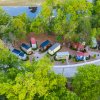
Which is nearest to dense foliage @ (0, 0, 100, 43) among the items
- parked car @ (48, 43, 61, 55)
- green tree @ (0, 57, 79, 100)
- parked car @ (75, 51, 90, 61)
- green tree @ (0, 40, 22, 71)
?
parked car @ (48, 43, 61, 55)

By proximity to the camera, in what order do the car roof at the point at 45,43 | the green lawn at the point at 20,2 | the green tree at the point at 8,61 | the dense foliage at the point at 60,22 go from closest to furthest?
the green tree at the point at 8,61 → the dense foliage at the point at 60,22 → the car roof at the point at 45,43 → the green lawn at the point at 20,2

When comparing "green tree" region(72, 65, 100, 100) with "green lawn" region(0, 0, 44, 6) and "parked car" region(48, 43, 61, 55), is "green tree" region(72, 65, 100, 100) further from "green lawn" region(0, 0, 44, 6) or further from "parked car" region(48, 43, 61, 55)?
"green lawn" region(0, 0, 44, 6)

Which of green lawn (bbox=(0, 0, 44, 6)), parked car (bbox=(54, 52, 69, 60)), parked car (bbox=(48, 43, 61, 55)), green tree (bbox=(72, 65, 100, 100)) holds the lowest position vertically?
green tree (bbox=(72, 65, 100, 100))

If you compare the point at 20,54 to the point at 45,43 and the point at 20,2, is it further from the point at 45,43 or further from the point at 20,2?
the point at 20,2

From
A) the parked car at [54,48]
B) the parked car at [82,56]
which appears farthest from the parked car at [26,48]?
the parked car at [82,56]

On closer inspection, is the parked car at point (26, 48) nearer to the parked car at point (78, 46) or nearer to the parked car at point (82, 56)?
the parked car at point (78, 46)

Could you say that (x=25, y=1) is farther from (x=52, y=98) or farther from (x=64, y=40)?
(x=52, y=98)

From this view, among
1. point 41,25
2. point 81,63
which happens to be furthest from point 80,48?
point 41,25

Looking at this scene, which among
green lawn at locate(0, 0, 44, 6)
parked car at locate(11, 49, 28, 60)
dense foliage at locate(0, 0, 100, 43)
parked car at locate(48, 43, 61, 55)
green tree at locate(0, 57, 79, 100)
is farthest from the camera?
green lawn at locate(0, 0, 44, 6)
